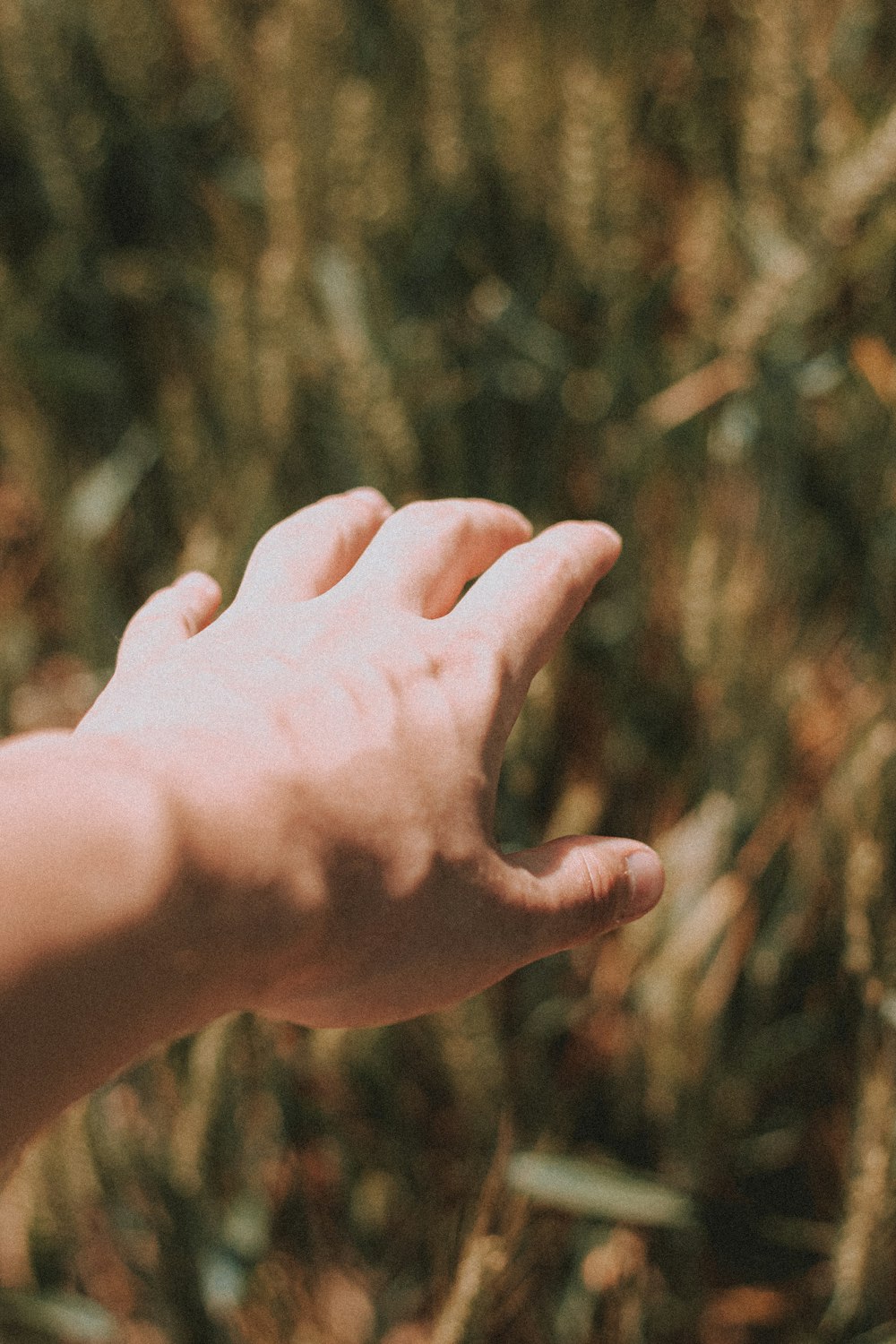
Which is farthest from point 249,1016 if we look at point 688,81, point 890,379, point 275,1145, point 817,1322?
point 688,81

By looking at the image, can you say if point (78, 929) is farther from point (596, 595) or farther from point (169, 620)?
point (596, 595)

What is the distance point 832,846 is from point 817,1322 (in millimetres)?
295

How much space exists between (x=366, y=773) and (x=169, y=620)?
0.55ft

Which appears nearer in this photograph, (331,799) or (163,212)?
(331,799)

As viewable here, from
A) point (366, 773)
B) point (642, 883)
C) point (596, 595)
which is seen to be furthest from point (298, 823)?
point (596, 595)

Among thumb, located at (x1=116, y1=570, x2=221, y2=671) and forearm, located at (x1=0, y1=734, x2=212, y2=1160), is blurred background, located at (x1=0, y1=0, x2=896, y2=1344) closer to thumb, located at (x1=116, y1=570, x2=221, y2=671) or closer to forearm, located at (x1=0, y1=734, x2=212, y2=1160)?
thumb, located at (x1=116, y1=570, x2=221, y2=671)

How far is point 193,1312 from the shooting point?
54 cm

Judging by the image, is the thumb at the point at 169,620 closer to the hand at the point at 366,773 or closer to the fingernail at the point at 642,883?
the hand at the point at 366,773

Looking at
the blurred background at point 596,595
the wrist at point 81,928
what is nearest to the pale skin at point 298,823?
the wrist at point 81,928

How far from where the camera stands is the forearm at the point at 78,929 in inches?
11.6

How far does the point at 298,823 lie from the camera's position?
347mm

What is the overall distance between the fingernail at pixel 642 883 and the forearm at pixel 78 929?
188 mm

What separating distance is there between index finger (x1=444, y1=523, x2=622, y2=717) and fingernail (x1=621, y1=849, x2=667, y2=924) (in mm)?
81

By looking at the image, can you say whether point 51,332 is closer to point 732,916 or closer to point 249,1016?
point 249,1016
